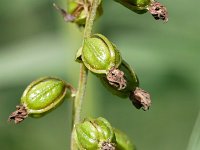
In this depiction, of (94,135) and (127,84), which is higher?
(127,84)

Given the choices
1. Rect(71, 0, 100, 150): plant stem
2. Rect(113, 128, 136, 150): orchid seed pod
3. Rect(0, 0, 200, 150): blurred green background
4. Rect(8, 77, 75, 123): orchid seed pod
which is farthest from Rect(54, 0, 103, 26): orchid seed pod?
Rect(0, 0, 200, 150): blurred green background

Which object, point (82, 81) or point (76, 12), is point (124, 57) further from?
point (82, 81)

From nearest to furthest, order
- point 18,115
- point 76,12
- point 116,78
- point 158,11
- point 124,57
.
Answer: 1. point 116,78
2. point 158,11
3. point 18,115
4. point 76,12
5. point 124,57

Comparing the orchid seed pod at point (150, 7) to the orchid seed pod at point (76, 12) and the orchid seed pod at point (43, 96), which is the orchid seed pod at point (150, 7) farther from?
the orchid seed pod at point (43, 96)

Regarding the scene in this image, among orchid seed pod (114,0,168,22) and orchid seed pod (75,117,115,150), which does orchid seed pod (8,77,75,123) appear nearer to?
orchid seed pod (75,117,115,150)

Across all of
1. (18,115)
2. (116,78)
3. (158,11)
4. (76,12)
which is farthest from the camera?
(76,12)

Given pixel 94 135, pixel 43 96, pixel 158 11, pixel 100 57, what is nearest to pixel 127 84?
pixel 100 57

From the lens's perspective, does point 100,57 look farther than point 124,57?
No

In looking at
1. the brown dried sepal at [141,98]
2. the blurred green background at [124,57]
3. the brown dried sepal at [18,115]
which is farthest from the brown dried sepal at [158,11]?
the blurred green background at [124,57]
